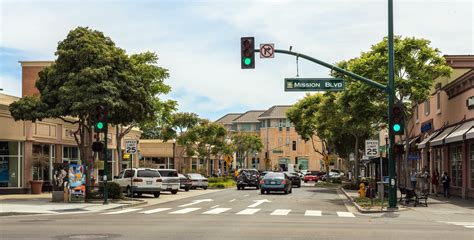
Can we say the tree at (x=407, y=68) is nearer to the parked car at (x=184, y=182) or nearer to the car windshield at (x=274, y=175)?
the car windshield at (x=274, y=175)

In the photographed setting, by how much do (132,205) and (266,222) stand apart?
11.6 m

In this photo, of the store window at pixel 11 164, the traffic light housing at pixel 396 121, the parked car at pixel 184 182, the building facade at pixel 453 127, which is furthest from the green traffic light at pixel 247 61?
the parked car at pixel 184 182

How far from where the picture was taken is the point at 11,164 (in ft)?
119

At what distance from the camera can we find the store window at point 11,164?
36.0m

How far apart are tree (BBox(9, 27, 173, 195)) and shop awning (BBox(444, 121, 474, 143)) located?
15849 mm

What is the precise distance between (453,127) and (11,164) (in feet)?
85.9

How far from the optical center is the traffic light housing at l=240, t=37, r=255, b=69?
21.6 metres

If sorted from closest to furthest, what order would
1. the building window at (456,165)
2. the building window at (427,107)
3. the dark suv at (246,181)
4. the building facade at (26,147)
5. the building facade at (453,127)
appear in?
the building facade at (453,127), the building window at (456,165), the building facade at (26,147), the building window at (427,107), the dark suv at (246,181)

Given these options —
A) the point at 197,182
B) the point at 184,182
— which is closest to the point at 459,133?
the point at 184,182

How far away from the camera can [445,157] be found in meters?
36.3

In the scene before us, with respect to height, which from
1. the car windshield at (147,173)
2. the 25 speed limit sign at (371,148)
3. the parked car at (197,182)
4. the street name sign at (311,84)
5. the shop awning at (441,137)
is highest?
the street name sign at (311,84)

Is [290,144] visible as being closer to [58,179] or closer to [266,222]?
[58,179]

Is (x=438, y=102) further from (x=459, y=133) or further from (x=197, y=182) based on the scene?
(x=197, y=182)

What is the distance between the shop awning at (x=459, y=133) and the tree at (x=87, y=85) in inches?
624
